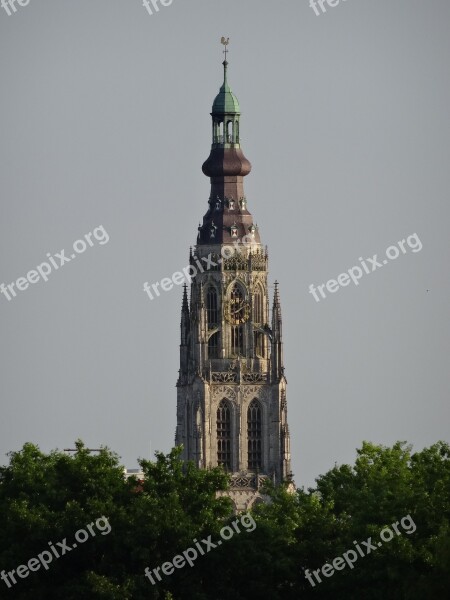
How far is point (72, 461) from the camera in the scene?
17712cm

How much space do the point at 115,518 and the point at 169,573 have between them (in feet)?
15.6

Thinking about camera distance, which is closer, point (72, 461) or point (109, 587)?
point (109, 587)

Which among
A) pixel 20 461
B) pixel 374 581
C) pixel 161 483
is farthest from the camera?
pixel 20 461

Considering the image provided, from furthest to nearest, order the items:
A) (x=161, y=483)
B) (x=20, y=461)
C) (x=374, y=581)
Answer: (x=20, y=461), (x=161, y=483), (x=374, y=581)

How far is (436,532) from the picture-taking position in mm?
164750

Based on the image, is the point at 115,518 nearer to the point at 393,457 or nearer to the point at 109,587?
the point at 109,587

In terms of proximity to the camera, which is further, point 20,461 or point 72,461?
point 20,461

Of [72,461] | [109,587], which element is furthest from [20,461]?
[109,587]

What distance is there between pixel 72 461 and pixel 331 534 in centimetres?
1347

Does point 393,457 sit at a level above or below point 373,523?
above

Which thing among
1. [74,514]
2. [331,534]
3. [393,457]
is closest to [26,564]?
[74,514]

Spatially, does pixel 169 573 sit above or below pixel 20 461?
below

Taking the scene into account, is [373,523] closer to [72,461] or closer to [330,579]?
[330,579]

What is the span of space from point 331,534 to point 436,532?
9.52 meters
